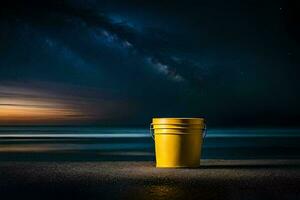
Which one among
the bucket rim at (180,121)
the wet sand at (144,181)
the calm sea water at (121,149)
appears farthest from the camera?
the calm sea water at (121,149)

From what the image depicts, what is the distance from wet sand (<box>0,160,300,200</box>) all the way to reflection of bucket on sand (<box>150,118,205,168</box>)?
1.06 ft

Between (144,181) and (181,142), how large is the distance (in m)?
2.88

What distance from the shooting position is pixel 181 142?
12867 millimetres

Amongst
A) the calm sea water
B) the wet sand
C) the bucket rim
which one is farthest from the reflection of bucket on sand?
the calm sea water

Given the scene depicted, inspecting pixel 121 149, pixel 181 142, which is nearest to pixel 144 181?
pixel 181 142

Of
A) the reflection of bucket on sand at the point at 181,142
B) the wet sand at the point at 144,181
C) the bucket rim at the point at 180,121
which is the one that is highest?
the bucket rim at the point at 180,121

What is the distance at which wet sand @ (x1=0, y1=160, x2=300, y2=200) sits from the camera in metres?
8.45

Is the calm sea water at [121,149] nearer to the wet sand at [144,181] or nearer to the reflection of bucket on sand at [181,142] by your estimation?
the wet sand at [144,181]

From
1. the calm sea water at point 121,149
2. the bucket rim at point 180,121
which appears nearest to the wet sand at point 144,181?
the bucket rim at point 180,121

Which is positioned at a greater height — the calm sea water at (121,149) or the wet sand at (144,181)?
the calm sea water at (121,149)

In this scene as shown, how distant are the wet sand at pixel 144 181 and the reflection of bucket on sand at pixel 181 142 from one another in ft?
1.06

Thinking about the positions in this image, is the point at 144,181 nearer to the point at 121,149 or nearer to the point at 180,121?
the point at 180,121

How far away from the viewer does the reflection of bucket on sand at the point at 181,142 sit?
12852 millimetres

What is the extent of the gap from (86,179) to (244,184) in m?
2.44
